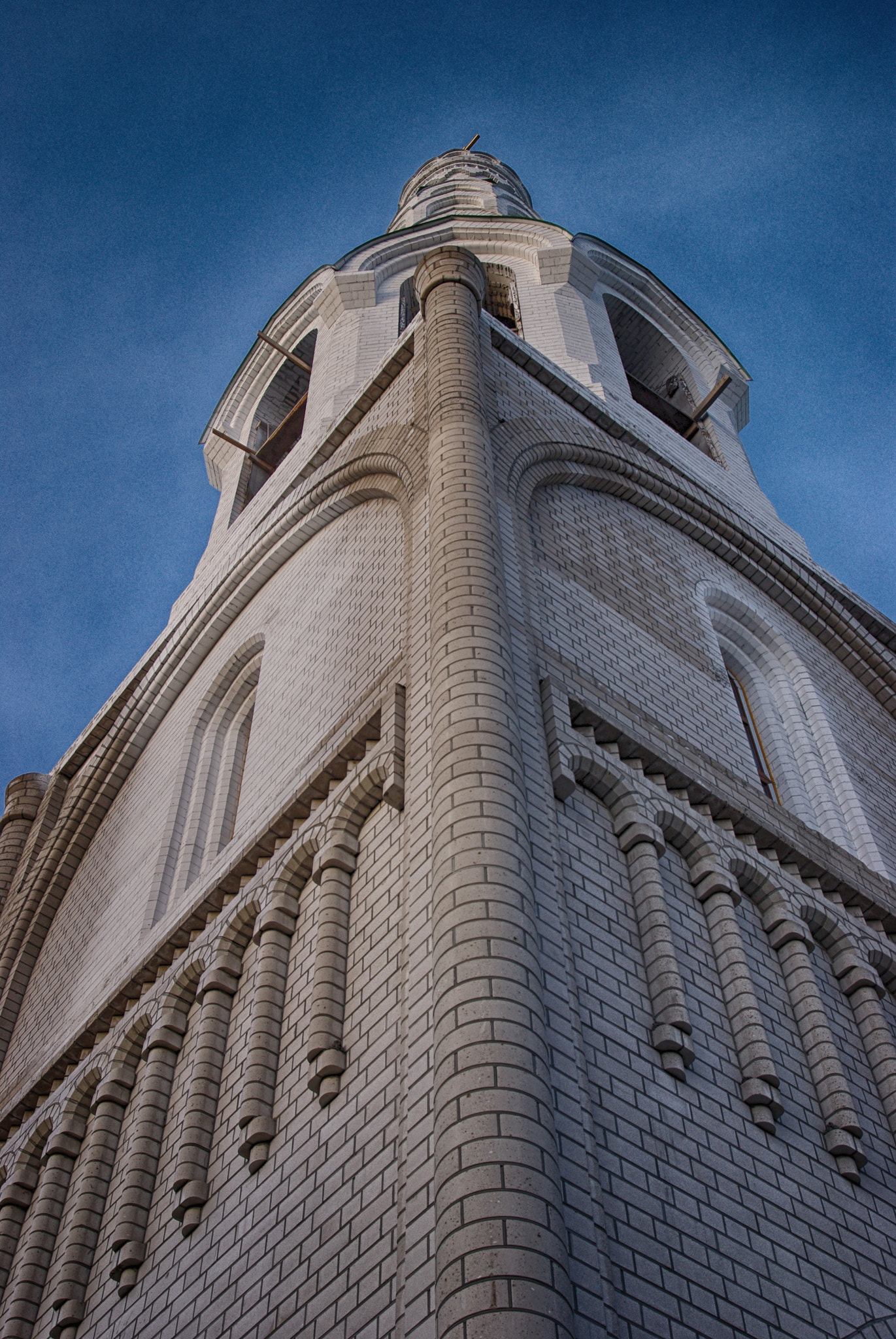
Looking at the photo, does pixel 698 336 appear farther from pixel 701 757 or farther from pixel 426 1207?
pixel 426 1207

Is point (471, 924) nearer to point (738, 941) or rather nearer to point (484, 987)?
point (484, 987)

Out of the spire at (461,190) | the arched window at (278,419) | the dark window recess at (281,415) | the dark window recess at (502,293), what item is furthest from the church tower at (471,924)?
the spire at (461,190)

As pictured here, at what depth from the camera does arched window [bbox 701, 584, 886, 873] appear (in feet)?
33.3

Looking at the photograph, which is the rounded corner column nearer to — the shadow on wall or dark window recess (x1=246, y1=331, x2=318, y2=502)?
the shadow on wall

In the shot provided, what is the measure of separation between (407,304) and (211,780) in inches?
376

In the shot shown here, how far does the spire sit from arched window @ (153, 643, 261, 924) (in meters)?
14.1

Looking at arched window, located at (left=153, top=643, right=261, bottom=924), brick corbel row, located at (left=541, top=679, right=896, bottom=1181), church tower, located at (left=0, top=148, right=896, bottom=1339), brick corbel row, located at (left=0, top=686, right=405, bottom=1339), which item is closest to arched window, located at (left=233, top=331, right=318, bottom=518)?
church tower, located at (left=0, top=148, right=896, bottom=1339)

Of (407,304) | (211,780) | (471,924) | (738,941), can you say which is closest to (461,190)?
(407,304)

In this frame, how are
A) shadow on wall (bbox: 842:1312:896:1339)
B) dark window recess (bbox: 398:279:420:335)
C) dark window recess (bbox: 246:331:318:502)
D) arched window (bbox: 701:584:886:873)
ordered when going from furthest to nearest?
dark window recess (bbox: 246:331:318:502) → dark window recess (bbox: 398:279:420:335) → arched window (bbox: 701:584:886:873) → shadow on wall (bbox: 842:1312:896:1339)

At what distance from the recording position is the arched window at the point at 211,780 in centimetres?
1057

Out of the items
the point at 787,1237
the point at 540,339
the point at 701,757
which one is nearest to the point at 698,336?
the point at 540,339

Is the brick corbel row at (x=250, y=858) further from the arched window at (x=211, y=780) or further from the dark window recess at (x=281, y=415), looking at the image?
the dark window recess at (x=281, y=415)

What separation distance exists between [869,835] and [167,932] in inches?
208

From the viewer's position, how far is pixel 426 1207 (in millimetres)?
4891
